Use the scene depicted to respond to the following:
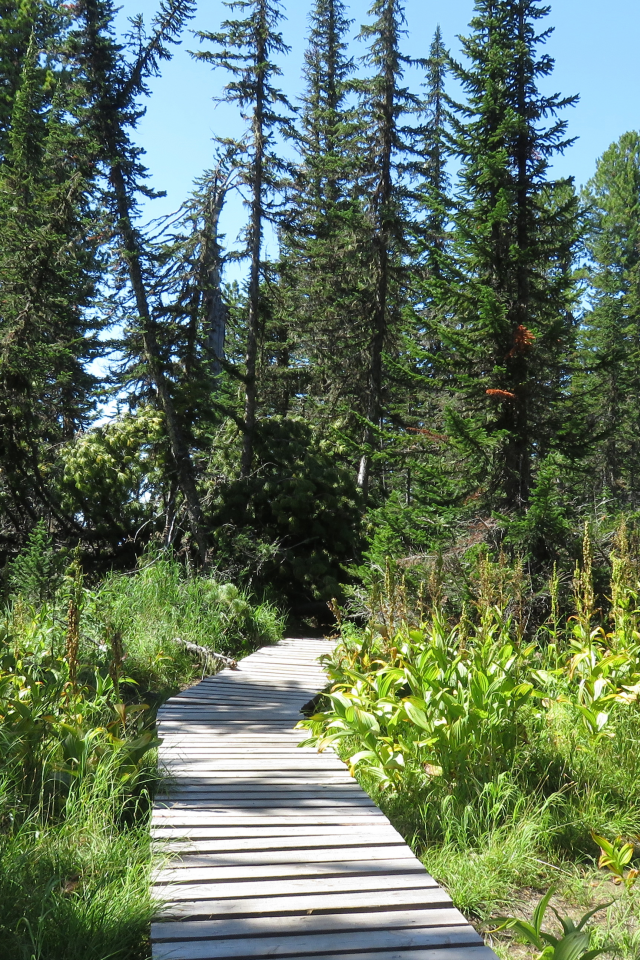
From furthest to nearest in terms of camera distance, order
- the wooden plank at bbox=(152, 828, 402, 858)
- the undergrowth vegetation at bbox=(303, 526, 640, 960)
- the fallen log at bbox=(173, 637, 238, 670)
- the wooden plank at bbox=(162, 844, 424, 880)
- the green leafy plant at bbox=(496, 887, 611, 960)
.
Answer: the fallen log at bbox=(173, 637, 238, 670), the undergrowth vegetation at bbox=(303, 526, 640, 960), the wooden plank at bbox=(152, 828, 402, 858), the wooden plank at bbox=(162, 844, 424, 880), the green leafy plant at bbox=(496, 887, 611, 960)

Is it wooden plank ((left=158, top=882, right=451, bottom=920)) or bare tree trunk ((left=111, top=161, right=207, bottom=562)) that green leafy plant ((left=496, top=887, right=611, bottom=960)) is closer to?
wooden plank ((left=158, top=882, right=451, bottom=920))

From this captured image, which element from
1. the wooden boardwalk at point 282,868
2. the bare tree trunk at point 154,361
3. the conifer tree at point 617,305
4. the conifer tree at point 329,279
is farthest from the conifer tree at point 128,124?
the conifer tree at point 617,305

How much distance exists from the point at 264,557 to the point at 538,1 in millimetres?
7666

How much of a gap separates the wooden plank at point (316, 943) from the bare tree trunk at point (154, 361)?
324 inches

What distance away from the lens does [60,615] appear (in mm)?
7152

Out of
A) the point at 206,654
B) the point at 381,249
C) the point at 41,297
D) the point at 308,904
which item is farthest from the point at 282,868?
the point at 381,249

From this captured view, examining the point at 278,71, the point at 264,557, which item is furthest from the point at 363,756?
the point at 278,71

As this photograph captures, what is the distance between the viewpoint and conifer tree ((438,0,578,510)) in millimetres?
8070

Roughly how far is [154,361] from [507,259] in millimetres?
5220

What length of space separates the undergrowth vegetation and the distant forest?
45.3 inches

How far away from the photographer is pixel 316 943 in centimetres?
241

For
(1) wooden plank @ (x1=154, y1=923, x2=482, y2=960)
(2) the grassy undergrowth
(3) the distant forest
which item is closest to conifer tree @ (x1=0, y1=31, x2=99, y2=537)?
(3) the distant forest

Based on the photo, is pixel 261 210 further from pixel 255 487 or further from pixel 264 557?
pixel 264 557

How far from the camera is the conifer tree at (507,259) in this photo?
8.07 metres
